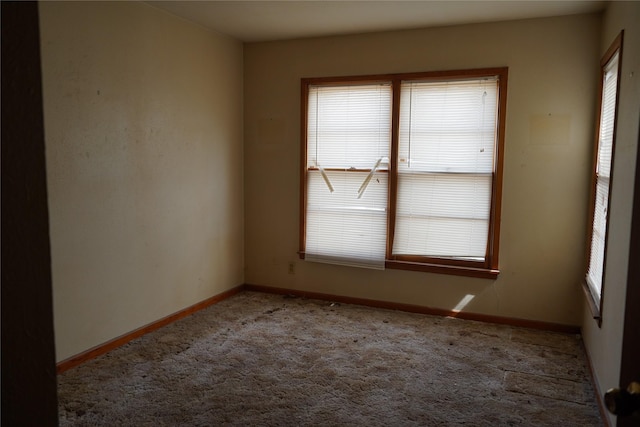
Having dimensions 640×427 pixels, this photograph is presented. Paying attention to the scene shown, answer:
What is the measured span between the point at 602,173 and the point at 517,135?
75 centimetres

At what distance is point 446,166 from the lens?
404cm

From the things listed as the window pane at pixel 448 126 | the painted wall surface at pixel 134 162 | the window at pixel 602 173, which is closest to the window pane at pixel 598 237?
the window at pixel 602 173

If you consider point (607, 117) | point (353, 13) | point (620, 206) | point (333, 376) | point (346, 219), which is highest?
point (353, 13)

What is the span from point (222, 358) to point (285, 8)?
2.56 m

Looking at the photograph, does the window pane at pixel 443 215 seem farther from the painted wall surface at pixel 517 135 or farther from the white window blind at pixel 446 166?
the painted wall surface at pixel 517 135

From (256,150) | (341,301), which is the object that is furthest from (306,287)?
(256,150)

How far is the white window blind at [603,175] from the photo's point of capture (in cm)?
297

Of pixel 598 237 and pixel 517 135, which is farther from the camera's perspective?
pixel 517 135

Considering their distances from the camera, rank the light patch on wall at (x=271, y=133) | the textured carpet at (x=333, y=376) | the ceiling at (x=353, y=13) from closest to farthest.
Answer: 1. the textured carpet at (x=333, y=376)
2. the ceiling at (x=353, y=13)
3. the light patch on wall at (x=271, y=133)

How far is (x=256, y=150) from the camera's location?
4.68 m

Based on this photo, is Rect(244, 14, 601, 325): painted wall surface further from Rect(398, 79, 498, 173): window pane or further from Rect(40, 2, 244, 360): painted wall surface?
Rect(40, 2, 244, 360): painted wall surface

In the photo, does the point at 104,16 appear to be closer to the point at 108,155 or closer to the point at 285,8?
the point at 108,155

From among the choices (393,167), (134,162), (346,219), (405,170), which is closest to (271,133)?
(346,219)

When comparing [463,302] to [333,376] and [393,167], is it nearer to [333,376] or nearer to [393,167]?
[393,167]
